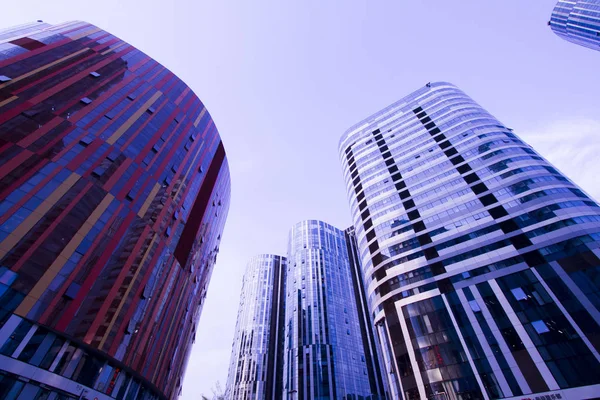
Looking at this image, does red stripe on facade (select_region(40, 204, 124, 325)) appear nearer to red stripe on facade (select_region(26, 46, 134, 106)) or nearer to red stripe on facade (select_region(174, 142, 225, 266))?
red stripe on facade (select_region(174, 142, 225, 266))

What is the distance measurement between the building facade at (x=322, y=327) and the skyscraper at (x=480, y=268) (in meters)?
45.6

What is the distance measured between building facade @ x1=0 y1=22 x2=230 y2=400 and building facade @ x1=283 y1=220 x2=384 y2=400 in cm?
4917

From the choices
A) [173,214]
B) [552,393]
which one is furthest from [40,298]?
[552,393]

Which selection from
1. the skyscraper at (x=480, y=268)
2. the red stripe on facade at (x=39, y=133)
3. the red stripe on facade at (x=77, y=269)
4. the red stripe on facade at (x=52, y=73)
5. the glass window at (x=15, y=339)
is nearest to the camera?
the glass window at (x=15, y=339)

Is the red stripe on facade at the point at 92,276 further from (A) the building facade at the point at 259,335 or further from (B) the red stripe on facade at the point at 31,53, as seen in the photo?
(A) the building facade at the point at 259,335

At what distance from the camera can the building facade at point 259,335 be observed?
328 feet

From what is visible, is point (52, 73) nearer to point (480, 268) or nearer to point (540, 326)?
point (480, 268)

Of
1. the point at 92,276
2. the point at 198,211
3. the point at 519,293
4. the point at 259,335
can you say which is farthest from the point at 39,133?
the point at 259,335

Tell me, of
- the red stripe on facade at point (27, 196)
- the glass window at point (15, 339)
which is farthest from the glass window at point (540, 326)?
the red stripe on facade at point (27, 196)

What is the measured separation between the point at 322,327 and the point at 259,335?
2944 centimetres

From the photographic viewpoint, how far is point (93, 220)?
98.1 ft

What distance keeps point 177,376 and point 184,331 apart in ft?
21.9

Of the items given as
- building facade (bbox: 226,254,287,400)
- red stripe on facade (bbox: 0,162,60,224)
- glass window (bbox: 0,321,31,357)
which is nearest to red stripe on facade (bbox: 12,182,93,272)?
red stripe on facade (bbox: 0,162,60,224)

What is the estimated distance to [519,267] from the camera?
135ft
